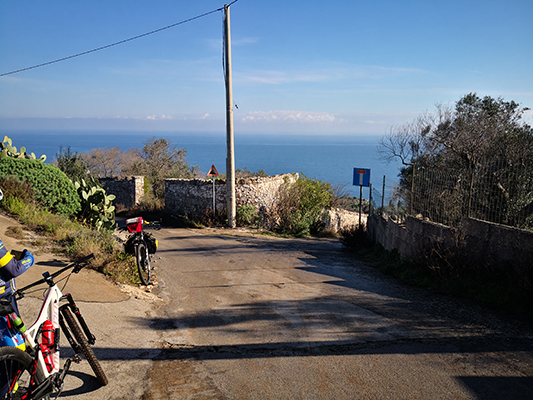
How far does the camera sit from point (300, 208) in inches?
848

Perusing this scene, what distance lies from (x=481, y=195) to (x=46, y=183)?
35.1 ft

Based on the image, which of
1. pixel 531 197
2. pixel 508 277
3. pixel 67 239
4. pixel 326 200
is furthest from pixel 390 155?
pixel 67 239

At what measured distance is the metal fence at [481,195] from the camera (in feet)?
26.1

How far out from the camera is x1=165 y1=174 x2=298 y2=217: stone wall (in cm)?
1938

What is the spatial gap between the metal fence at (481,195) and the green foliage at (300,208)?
31.0ft

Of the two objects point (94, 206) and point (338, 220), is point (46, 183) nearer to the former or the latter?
point (94, 206)

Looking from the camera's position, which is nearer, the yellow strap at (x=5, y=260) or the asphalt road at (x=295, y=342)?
the yellow strap at (x=5, y=260)

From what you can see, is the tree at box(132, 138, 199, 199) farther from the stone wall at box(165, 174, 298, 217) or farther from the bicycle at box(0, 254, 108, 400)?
the bicycle at box(0, 254, 108, 400)

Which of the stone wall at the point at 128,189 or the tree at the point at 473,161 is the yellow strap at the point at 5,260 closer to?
the tree at the point at 473,161

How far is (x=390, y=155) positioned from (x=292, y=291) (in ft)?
65.9

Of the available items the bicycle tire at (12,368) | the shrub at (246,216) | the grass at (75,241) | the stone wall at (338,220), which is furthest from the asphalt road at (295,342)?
the stone wall at (338,220)

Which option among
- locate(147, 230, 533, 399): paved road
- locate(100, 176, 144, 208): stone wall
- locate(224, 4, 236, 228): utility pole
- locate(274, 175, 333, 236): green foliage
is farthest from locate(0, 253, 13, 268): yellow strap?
locate(100, 176, 144, 208): stone wall

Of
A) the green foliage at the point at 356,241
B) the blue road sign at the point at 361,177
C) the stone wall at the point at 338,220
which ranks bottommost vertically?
the stone wall at the point at 338,220

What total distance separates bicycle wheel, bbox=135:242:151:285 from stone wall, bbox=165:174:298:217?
36.1 feet
